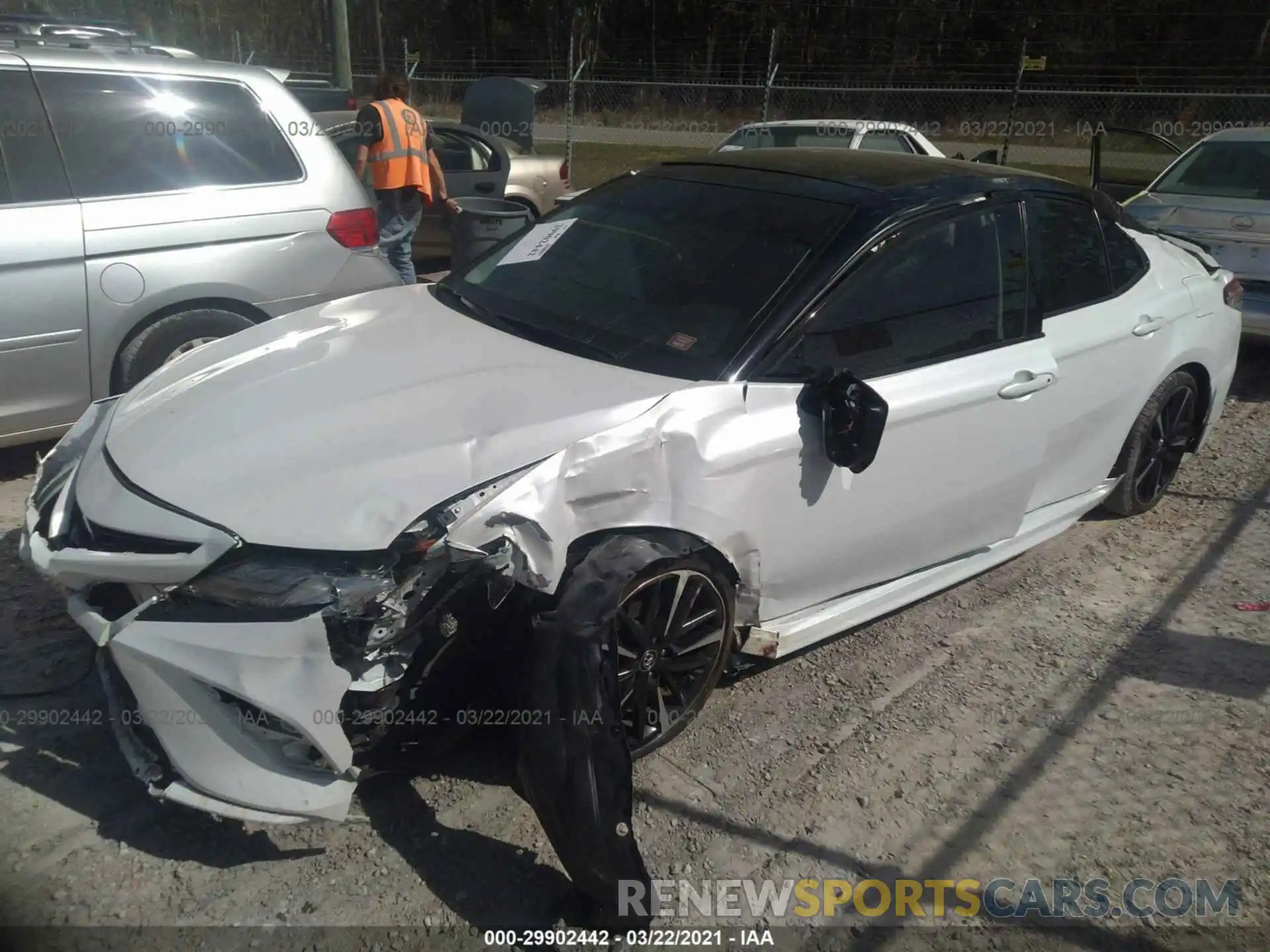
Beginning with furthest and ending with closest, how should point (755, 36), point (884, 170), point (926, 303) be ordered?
point (755, 36) → point (884, 170) → point (926, 303)

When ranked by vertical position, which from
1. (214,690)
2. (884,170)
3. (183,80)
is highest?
(183,80)

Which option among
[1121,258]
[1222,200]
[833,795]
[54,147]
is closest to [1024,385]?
[1121,258]

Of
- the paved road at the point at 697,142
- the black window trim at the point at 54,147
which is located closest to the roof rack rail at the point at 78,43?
the black window trim at the point at 54,147

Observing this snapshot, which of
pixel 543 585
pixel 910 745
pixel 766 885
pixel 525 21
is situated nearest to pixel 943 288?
pixel 910 745

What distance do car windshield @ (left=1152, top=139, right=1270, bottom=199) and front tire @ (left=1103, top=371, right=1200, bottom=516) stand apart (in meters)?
3.34

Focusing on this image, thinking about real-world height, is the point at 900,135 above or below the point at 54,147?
below

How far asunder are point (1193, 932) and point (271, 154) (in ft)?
15.7

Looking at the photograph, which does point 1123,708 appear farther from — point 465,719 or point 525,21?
point 525,21

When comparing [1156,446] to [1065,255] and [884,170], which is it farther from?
[884,170]

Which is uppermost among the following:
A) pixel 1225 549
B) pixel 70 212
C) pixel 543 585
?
pixel 70 212

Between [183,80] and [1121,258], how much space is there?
4260mm

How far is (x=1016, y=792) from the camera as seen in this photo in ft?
9.64

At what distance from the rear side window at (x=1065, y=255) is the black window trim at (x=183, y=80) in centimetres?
338

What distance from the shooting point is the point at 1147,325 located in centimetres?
411
